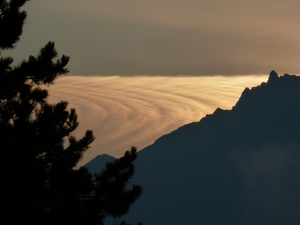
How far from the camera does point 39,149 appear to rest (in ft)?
31.4

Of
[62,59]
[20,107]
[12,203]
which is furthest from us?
[62,59]

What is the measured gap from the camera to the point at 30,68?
31.6ft

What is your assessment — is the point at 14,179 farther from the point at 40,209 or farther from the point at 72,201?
the point at 72,201

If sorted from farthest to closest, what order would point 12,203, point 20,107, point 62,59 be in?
point 62,59 → point 20,107 → point 12,203

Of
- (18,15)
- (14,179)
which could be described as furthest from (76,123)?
(18,15)

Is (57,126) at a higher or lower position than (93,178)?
higher

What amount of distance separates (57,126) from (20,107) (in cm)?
116

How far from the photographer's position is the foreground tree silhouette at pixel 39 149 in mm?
9008

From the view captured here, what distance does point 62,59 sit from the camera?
403 inches

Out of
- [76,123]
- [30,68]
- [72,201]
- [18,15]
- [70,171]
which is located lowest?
[72,201]

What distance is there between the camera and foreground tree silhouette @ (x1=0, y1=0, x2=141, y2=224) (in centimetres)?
901

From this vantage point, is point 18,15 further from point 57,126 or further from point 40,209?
point 40,209

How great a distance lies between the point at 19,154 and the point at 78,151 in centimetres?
202

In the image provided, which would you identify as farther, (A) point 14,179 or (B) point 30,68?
(B) point 30,68
